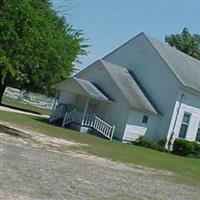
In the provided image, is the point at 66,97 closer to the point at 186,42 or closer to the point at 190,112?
the point at 190,112

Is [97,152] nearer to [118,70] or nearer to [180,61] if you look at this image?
[118,70]

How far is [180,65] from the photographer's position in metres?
40.3

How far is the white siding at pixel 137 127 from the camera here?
35.6 metres

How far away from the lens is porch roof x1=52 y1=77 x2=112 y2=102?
35.5 m

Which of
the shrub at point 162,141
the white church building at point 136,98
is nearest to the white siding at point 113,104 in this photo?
the white church building at point 136,98

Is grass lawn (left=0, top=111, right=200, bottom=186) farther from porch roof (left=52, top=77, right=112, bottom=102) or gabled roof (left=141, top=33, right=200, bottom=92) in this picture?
gabled roof (left=141, top=33, right=200, bottom=92)

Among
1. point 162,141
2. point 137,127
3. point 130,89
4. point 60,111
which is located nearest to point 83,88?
point 60,111

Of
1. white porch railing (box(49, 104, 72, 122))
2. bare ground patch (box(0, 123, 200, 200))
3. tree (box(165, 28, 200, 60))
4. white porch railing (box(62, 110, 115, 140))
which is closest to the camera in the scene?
bare ground patch (box(0, 123, 200, 200))

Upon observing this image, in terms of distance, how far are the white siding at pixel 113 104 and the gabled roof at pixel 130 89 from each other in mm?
309

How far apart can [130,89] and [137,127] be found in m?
2.77

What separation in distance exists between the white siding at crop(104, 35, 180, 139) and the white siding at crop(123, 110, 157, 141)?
1.96 feet

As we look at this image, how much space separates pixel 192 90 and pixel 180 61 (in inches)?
176

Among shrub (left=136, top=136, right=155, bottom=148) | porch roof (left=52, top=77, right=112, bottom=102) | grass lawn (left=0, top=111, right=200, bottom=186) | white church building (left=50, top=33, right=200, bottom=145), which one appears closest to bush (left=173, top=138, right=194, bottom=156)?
white church building (left=50, top=33, right=200, bottom=145)

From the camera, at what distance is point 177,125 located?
37.9 metres
